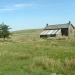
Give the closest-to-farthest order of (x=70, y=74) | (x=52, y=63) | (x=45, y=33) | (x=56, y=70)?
(x=70, y=74)
(x=56, y=70)
(x=52, y=63)
(x=45, y=33)

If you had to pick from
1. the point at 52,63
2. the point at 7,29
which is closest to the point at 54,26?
the point at 7,29

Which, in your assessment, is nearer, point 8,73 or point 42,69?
point 8,73

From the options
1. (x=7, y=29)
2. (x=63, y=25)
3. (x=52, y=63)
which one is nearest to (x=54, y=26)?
(x=63, y=25)

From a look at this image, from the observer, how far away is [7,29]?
77562 millimetres

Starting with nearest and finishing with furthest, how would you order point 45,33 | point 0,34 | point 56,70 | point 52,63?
point 56,70, point 52,63, point 0,34, point 45,33

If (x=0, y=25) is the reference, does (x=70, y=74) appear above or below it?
below

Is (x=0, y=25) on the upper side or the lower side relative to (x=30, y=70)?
upper

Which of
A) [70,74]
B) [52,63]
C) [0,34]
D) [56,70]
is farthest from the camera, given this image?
[0,34]

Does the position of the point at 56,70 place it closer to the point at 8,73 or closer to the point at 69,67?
the point at 69,67

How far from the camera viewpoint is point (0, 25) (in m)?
79.6

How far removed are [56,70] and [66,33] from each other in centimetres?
7711

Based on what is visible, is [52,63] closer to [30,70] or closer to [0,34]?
[30,70]

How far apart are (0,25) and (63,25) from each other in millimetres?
26225

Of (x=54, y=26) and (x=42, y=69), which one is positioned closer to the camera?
(x=42, y=69)
